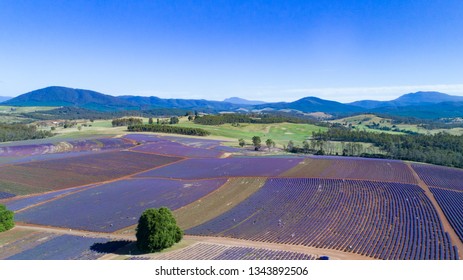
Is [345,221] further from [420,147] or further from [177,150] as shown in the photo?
[420,147]

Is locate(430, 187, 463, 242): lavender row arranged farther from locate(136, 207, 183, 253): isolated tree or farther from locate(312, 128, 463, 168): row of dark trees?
locate(312, 128, 463, 168): row of dark trees

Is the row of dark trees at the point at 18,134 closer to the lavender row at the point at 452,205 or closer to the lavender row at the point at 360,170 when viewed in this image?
the lavender row at the point at 360,170

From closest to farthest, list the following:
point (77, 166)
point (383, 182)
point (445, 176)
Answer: point (383, 182) → point (445, 176) → point (77, 166)

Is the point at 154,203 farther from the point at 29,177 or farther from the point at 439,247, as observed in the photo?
the point at 439,247

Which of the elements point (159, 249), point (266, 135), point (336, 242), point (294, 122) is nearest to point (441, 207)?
point (336, 242)

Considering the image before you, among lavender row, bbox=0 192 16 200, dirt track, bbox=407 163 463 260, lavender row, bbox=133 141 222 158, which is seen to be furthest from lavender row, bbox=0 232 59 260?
lavender row, bbox=133 141 222 158

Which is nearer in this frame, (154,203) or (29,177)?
(154,203)

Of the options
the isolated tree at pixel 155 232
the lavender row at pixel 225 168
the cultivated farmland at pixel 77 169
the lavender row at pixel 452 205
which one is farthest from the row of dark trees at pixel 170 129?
the isolated tree at pixel 155 232

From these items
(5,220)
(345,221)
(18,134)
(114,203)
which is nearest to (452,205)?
(345,221)
